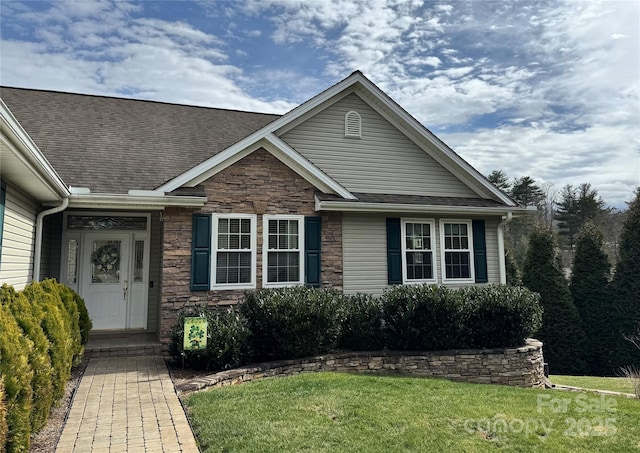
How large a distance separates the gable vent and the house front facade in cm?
4

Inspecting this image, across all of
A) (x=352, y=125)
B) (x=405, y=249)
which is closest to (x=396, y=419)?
(x=405, y=249)

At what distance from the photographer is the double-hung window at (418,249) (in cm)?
1032

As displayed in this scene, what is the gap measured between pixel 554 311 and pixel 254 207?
11.3 m

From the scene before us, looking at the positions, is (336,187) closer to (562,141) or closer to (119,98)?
(119,98)

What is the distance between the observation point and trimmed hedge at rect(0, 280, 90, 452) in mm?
3186

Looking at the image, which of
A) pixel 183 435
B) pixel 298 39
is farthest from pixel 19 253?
pixel 298 39

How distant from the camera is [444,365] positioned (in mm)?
8141

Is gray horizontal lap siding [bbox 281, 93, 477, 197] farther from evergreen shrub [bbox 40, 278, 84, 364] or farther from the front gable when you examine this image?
evergreen shrub [bbox 40, 278, 84, 364]

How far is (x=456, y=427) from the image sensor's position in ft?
14.6

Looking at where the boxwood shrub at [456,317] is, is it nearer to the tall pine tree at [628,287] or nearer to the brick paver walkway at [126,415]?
the brick paver walkway at [126,415]

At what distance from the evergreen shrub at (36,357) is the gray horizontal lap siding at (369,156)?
7.19 metres

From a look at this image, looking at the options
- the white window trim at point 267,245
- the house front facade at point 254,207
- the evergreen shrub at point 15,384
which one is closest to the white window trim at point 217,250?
the house front facade at point 254,207

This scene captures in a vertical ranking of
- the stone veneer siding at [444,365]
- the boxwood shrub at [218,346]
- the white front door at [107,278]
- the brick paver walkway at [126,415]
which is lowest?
the stone veneer siding at [444,365]

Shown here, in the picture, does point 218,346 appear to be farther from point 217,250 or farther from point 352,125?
point 352,125
